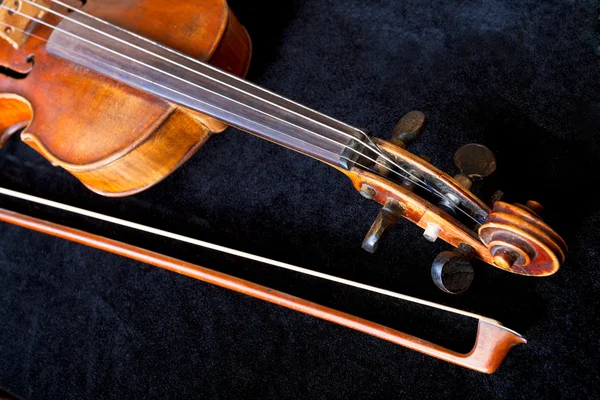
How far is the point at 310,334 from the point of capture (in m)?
1.65

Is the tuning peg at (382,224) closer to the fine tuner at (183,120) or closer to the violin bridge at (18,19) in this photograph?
the fine tuner at (183,120)

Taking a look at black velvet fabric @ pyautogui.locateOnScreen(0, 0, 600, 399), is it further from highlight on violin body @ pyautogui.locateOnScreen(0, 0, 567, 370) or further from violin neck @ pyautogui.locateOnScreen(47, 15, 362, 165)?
violin neck @ pyautogui.locateOnScreen(47, 15, 362, 165)

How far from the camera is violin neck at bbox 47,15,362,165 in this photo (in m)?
1.26

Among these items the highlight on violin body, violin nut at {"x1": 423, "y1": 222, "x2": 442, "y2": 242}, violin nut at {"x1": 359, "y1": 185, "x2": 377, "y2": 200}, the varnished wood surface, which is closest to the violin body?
the highlight on violin body

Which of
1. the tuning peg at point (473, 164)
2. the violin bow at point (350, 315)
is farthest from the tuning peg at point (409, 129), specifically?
the violin bow at point (350, 315)

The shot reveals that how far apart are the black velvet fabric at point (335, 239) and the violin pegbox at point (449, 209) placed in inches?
15.8

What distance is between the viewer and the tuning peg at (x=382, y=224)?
1176 millimetres

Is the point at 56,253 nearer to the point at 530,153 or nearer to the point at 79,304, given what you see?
the point at 79,304

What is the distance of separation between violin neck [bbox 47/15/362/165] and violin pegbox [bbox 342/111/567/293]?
10 cm

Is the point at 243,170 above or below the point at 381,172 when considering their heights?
below

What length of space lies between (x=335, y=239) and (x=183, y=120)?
1.87 feet

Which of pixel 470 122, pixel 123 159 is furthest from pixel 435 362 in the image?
pixel 123 159

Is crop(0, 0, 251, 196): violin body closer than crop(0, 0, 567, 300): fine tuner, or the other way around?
crop(0, 0, 567, 300): fine tuner

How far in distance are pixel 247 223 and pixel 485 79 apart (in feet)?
2.86
